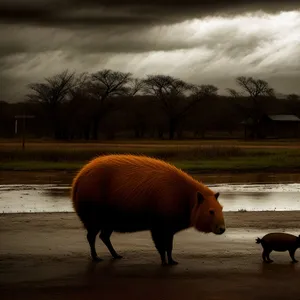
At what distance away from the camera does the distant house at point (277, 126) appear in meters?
106

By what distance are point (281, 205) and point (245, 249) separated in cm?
943

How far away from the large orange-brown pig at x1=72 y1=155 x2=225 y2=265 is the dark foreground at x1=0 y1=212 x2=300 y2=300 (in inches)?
23.1

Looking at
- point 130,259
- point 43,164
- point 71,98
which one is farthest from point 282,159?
point 71,98

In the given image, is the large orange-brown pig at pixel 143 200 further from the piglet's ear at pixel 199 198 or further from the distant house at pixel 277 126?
the distant house at pixel 277 126

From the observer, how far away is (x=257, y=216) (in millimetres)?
17047

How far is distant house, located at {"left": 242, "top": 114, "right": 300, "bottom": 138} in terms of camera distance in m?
106

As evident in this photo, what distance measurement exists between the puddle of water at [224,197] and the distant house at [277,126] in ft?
253

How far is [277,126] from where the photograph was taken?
10656cm

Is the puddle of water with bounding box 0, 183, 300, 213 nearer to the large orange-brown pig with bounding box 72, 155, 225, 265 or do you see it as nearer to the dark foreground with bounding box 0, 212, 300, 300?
Result: the dark foreground with bounding box 0, 212, 300, 300

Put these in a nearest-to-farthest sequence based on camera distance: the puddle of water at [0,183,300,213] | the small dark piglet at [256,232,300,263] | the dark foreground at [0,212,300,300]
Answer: the dark foreground at [0,212,300,300] → the small dark piglet at [256,232,300,263] → the puddle of water at [0,183,300,213]

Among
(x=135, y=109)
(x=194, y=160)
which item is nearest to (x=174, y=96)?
(x=135, y=109)

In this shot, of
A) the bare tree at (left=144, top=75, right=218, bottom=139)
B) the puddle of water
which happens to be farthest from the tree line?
the puddle of water

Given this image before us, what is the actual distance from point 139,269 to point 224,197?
13688 mm

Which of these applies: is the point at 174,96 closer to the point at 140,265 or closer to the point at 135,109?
the point at 135,109
